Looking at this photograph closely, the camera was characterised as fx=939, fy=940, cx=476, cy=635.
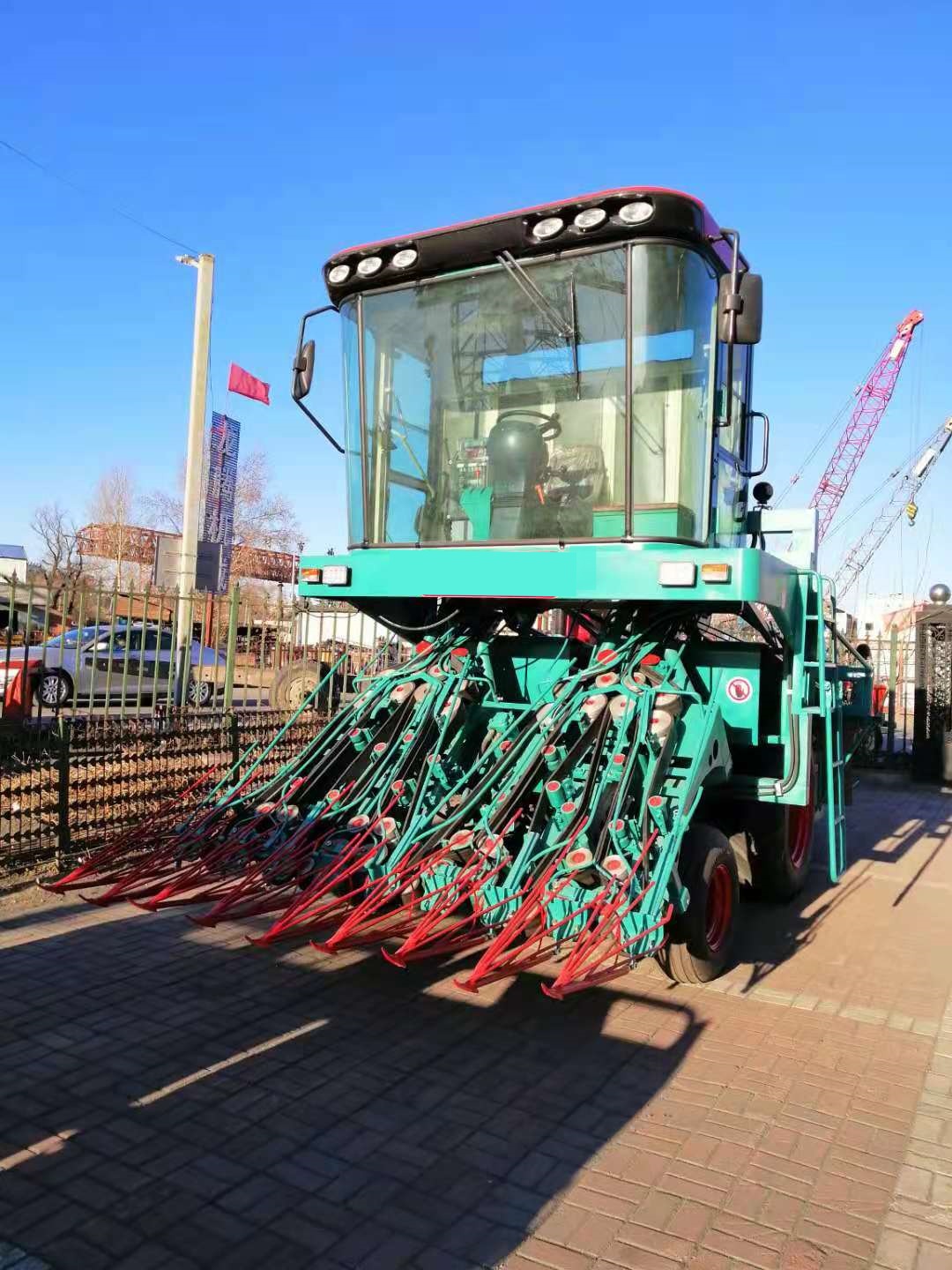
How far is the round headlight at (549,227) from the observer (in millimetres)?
4891

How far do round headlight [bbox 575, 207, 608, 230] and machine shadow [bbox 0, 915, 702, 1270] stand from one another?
12.8 ft

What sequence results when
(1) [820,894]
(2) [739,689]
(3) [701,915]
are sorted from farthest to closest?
(1) [820,894] → (2) [739,689] → (3) [701,915]

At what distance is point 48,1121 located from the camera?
3.29m

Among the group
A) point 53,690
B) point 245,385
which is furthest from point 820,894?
point 245,385

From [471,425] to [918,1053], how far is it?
3996 mm

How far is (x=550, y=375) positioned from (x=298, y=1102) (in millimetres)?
3835

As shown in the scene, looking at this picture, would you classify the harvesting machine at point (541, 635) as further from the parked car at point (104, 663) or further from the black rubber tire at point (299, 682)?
the black rubber tire at point (299, 682)

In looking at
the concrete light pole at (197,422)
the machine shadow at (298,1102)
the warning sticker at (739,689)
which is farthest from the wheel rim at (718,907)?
the concrete light pole at (197,422)

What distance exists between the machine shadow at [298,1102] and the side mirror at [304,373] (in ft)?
11.0

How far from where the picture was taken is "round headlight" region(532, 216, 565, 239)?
4.89m

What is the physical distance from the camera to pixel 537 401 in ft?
17.6

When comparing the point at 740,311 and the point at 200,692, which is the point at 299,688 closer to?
the point at 200,692

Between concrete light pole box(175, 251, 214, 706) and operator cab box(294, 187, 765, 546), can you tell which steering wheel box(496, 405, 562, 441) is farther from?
concrete light pole box(175, 251, 214, 706)

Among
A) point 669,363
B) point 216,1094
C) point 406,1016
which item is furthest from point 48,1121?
point 669,363
